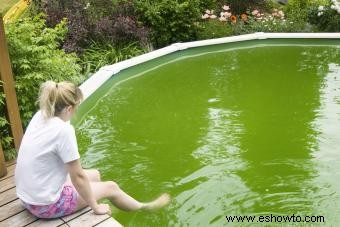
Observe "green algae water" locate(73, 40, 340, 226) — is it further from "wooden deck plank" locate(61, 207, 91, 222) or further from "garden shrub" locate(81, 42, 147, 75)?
"garden shrub" locate(81, 42, 147, 75)

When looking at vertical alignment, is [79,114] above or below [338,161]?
above

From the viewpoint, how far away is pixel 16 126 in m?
4.55

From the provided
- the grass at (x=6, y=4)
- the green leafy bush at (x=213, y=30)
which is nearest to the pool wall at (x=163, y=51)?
the green leafy bush at (x=213, y=30)

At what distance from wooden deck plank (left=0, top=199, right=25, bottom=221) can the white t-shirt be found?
0.30 metres

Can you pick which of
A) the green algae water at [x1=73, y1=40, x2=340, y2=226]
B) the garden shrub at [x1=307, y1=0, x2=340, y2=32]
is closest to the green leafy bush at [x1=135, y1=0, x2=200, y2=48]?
the green algae water at [x1=73, y1=40, x2=340, y2=226]

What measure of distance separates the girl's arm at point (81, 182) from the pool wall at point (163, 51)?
384 centimetres

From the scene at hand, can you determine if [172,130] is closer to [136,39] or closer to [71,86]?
[71,86]

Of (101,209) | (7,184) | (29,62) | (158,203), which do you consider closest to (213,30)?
(29,62)

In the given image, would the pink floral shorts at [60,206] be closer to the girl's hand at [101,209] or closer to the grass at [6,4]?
the girl's hand at [101,209]

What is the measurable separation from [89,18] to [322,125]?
548 cm

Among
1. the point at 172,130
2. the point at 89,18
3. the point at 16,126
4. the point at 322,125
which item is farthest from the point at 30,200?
the point at 89,18

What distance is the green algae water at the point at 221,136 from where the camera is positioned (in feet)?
13.6

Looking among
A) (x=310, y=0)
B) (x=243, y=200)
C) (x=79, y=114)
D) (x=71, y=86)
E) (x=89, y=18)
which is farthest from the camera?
(x=310, y=0)

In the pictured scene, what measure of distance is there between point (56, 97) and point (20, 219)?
1029mm
